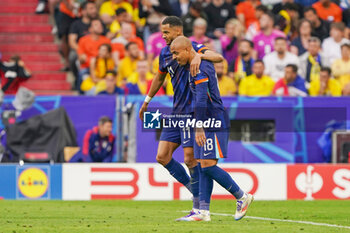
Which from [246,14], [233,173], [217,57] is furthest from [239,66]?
[217,57]

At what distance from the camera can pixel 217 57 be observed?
8.95 metres

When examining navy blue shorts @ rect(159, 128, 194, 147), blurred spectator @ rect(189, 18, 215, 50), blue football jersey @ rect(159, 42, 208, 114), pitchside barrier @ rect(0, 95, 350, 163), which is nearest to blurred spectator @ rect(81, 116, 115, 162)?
pitchside barrier @ rect(0, 95, 350, 163)

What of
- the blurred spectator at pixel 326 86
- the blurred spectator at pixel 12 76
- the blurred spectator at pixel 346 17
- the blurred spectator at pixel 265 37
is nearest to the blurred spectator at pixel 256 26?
the blurred spectator at pixel 265 37

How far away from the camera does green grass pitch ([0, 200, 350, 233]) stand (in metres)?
8.36

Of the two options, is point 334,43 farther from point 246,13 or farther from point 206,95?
point 206,95

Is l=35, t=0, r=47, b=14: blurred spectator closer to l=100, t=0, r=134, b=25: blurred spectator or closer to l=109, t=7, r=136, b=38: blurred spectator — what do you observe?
l=100, t=0, r=134, b=25: blurred spectator

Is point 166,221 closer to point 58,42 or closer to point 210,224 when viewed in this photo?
point 210,224

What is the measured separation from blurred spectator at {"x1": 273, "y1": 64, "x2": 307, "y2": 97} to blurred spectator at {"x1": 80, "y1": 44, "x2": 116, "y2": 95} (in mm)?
3339

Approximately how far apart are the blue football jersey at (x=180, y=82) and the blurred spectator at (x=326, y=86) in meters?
7.60

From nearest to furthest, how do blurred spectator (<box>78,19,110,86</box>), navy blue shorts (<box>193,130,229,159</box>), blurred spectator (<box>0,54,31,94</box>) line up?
navy blue shorts (<box>193,130,229,159</box>) < blurred spectator (<box>0,54,31,94</box>) < blurred spectator (<box>78,19,110,86</box>)

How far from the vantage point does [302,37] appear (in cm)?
1833

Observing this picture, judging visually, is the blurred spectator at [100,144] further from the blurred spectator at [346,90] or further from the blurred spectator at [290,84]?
the blurred spectator at [346,90]

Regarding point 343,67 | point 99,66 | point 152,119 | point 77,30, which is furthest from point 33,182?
point 343,67

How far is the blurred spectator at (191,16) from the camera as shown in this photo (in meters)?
17.9
